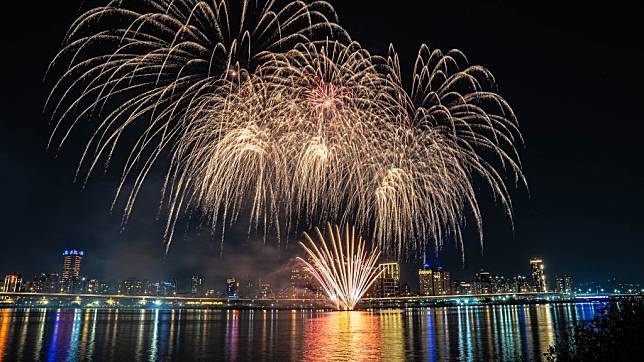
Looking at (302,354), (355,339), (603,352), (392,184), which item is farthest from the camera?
(392,184)

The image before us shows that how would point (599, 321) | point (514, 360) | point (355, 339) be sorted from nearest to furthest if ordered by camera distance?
point (599, 321) < point (514, 360) < point (355, 339)

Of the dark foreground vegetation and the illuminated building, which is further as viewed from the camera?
the illuminated building

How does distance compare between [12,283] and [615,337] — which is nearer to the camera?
[615,337]

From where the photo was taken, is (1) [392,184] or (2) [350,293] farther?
(2) [350,293]

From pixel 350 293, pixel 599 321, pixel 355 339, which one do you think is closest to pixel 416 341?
pixel 355 339

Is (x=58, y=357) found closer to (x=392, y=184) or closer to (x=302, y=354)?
(x=302, y=354)

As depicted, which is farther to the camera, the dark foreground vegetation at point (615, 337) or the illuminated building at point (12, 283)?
the illuminated building at point (12, 283)

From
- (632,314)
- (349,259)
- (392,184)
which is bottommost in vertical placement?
(632,314)

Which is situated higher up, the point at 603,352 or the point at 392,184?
the point at 392,184
